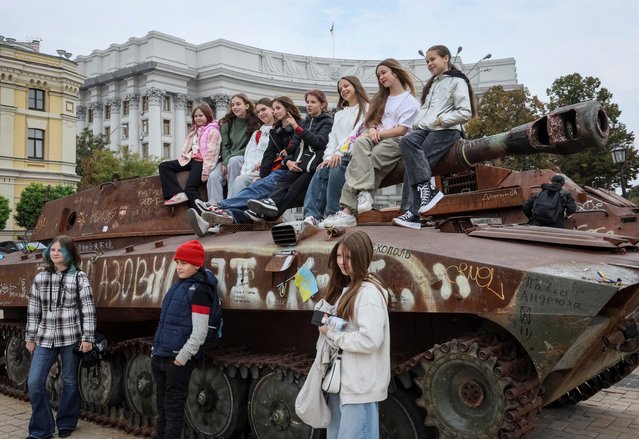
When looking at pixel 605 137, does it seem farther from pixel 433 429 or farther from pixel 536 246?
pixel 433 429

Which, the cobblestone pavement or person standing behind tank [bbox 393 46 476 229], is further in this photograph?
the cobblestone pavement

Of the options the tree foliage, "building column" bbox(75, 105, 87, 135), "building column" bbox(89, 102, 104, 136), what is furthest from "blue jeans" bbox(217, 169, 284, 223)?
"building column" bbox(75, 105, 87, 135)

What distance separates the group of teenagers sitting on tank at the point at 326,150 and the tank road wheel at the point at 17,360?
2742 millimetres

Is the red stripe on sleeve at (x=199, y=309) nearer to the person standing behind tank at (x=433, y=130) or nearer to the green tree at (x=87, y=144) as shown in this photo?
the person standing behind tank at (x=433, y=130)

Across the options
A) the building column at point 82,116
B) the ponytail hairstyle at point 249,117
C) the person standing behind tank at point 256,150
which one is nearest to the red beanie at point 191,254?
the person standing behind tank at point 256,150

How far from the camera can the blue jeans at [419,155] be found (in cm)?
530

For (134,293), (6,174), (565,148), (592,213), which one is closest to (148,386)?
(134,293)

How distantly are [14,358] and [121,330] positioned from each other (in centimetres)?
148

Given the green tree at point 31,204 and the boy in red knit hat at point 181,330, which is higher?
the green tree at point 31,204

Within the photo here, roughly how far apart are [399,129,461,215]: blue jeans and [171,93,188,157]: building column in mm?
64554

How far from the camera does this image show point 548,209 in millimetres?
8984

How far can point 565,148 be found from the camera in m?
4.70

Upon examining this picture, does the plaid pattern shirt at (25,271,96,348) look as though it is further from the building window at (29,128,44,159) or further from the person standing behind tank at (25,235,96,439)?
the building window at (29,128,44,159)

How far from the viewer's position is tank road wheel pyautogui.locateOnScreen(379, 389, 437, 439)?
4.59 metres
